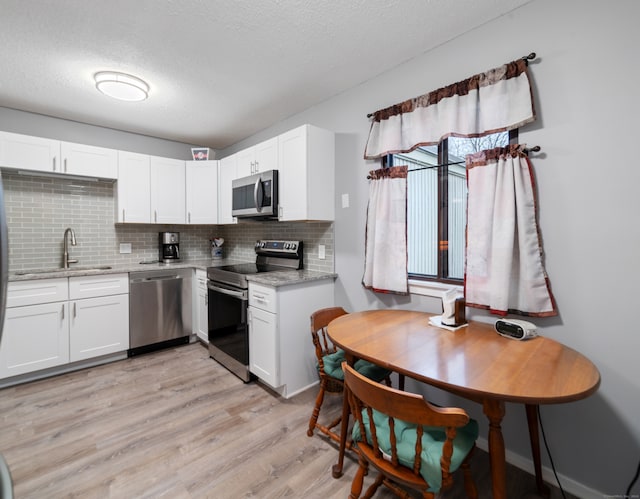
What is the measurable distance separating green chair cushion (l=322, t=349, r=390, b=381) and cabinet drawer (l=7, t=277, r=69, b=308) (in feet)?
8.05

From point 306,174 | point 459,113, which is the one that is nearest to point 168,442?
point 306,174

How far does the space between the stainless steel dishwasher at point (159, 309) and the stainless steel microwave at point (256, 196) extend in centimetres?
Result: 100

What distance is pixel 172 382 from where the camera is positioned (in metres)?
2.70

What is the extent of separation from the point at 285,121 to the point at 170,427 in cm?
291

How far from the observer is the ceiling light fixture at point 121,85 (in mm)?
2395

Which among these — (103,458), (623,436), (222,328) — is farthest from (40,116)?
(623,436)

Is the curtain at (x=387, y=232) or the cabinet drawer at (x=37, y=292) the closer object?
the curtain at (x=387, y=232)

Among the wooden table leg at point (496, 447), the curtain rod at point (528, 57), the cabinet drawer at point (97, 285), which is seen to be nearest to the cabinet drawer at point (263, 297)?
the cabinet drawer at point (97, 285)

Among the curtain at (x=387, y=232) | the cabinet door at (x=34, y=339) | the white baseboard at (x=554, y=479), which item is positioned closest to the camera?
the white baseboard at (x=554, y=479)

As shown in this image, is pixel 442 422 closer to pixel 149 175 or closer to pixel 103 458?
pixel 103 458

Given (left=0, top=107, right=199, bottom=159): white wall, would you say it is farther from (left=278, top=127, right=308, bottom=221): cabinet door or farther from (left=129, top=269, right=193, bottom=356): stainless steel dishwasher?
(left=278, top=127, right=308, bottom=221): cabinet door

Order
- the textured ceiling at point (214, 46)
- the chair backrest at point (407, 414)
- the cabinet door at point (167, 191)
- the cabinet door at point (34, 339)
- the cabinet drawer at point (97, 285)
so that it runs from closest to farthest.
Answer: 1. the chair backrest at point (407, 414)
2. the textured ceiling at point (214, 46)
3. the cabinet door at point (34, 339)
4. the cabinet drawer at point (97, 285)
5. the cabinet door at point (167, 191)

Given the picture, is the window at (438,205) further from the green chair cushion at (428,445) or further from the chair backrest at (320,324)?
the green chair cushion at (428,445)

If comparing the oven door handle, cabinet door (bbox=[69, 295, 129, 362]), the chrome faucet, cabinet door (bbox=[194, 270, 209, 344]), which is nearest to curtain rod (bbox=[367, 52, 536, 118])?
the oven door handle
